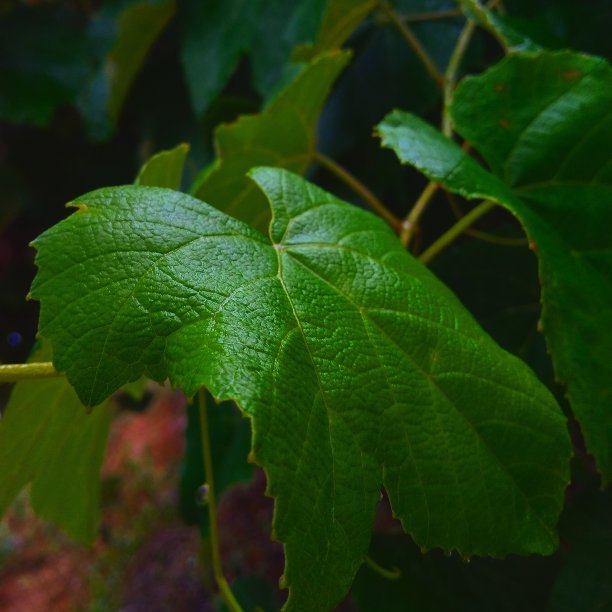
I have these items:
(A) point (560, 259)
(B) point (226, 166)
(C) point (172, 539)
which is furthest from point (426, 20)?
(C) point (172, 539)

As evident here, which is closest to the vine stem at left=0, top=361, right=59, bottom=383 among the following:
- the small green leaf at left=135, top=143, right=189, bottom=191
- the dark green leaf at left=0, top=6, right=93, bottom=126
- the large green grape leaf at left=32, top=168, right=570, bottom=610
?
the large green grape leaf at left=32, top=168, right=570, bottom=610

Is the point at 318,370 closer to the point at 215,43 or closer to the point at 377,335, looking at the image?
the point at 377,335

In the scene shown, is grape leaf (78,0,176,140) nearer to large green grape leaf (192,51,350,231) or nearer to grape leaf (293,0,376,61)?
grape leaf (293,0,376,61)

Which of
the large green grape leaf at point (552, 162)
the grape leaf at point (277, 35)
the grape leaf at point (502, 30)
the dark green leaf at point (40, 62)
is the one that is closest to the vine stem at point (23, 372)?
the large green grape leaf at point (552, 162)

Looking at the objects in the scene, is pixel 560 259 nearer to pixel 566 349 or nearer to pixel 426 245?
pixel 566 349

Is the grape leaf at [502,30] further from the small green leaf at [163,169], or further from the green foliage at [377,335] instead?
the small green leaf at [163,169]
